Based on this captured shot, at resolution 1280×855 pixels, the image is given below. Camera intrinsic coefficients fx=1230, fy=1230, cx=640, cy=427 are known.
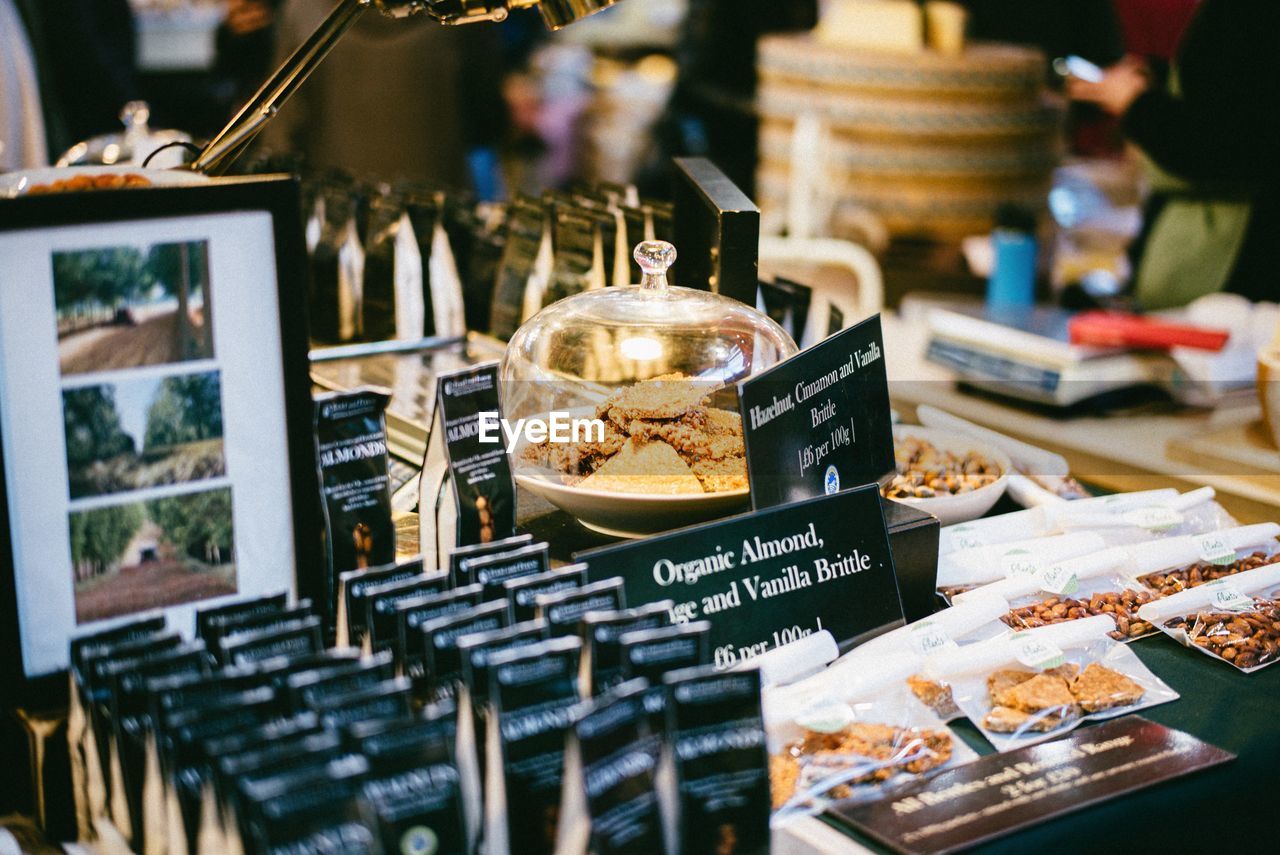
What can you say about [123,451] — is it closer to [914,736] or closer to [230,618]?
[230,618]

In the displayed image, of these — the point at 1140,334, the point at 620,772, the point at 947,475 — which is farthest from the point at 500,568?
the point at 1140,334

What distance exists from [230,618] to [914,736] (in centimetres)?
58

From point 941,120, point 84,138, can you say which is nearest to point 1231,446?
point 941,120

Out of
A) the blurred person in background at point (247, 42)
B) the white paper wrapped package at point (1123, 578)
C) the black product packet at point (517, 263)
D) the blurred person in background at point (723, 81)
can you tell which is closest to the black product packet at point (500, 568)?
the white paper wrapped package at point (1123, 578)

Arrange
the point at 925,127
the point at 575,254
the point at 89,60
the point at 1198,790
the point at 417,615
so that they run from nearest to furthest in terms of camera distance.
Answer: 1. the point at 417,615
2. the point at 1198,790
3. the point at 575,254
4. the point at 925,127
5. the point at 89,60

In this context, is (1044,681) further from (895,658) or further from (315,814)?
(315,814)

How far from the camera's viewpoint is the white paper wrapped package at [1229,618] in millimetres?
1279

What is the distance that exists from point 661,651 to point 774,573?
0.92 feet

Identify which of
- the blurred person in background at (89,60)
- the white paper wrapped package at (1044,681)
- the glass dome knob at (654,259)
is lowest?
the white paper wrapped package at (1044,681)

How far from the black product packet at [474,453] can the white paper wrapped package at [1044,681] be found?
446mm

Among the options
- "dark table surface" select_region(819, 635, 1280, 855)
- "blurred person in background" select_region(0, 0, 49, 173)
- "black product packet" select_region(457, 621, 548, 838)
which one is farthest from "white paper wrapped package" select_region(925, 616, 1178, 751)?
"blurred person in background" select_region(0, 0, 49, 173)

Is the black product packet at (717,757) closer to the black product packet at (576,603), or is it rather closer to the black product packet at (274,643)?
the black product packet at (576,603)

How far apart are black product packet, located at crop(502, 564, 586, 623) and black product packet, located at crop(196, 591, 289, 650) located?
0.18 metres

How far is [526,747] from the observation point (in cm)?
86
